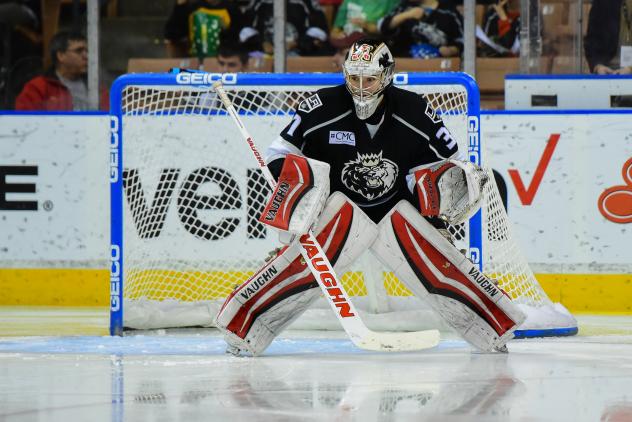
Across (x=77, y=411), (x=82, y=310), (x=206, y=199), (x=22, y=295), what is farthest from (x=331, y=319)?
(x=77, y=411)

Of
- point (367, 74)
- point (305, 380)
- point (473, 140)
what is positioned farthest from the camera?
point (473, 140)

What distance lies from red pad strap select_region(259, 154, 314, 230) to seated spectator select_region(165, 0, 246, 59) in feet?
10.9

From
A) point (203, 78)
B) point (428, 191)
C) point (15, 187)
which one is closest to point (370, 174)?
point (428, 191)

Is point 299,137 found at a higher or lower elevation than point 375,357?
higher

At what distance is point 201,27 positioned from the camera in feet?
27.1

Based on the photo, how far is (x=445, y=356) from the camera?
201 inches

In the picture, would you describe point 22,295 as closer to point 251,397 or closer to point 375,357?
point 375,357

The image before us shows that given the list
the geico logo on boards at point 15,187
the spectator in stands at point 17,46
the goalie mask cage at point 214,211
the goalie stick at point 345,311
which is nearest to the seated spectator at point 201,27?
the spectator in stands at point 17,46

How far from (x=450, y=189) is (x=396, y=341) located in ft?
1.96

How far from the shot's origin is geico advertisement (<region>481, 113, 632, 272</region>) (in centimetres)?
714

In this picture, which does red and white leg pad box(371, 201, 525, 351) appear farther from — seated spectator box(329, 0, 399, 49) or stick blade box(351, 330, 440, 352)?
seated spectator box(329, 0, 399, 49)

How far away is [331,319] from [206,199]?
1.08 meters

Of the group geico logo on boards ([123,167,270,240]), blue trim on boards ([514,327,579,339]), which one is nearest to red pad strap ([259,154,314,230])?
blue trim on boards ([514,327,579,339])

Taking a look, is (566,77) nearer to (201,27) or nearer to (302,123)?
(201,27)
